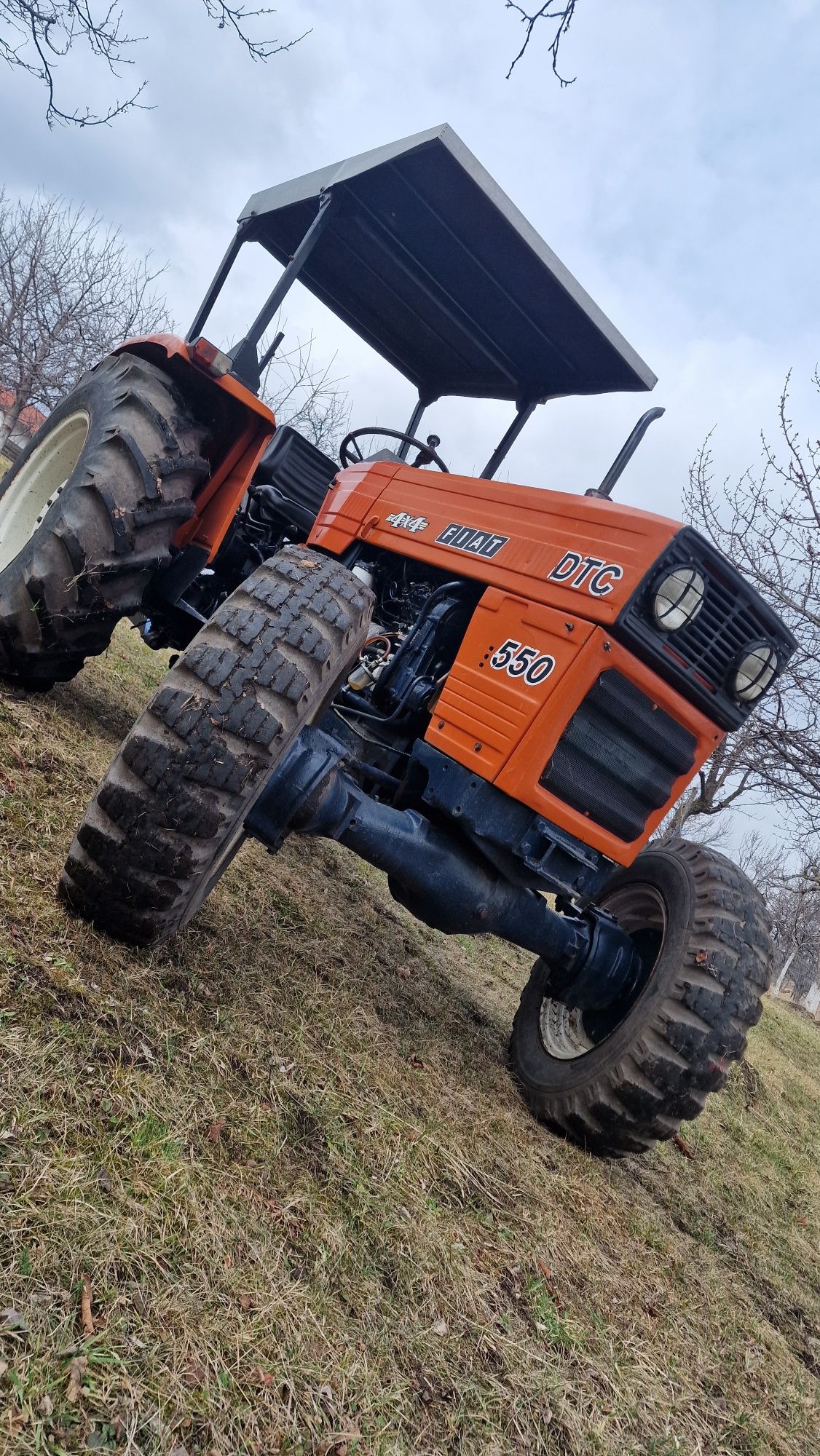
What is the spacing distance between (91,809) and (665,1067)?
1.84m

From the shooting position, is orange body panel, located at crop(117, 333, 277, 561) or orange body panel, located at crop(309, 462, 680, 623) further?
orange body panel, located at crop(117, 333, 277, 561)

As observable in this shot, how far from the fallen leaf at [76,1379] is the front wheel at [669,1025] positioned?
1953 mm

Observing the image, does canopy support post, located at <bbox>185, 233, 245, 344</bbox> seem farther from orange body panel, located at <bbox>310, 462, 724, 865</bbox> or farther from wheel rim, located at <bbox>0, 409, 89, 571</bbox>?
orange body panel, located at <bbox>310, 462, 724, 865</bbox>

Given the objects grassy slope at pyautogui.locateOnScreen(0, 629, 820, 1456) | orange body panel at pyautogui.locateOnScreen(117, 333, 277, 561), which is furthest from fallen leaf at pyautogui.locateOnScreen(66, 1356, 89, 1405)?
orange body panel at pyautogui.locateOnScreen(117, 333, 277, 561)

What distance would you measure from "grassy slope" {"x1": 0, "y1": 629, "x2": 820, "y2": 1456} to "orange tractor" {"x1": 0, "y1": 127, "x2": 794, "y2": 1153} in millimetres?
280

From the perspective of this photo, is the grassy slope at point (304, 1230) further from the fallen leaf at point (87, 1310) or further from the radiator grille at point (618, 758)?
the radiator grille at point (618, 758)

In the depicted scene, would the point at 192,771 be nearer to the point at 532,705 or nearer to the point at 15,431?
the point at 532,705

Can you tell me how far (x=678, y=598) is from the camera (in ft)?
8.23

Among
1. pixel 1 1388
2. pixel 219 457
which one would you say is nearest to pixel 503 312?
pixel 219 457

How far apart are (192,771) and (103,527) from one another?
1.10 m

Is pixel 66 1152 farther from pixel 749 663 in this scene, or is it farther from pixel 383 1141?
pixel 749 663

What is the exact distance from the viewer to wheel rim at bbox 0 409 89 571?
3381 millimetres

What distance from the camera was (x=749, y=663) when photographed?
8.73 ft

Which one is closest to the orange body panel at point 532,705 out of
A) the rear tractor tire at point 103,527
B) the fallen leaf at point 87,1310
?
the rear tractor tire at point 103,527
